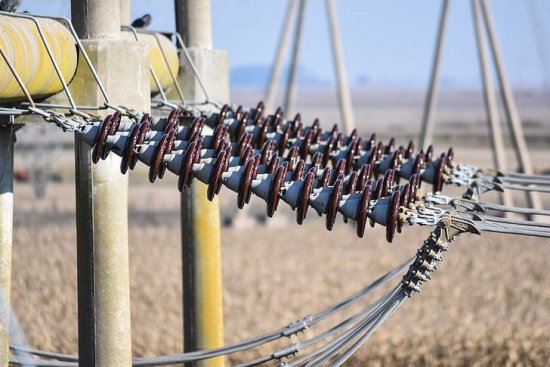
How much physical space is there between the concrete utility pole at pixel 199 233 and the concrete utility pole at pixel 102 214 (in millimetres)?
1620

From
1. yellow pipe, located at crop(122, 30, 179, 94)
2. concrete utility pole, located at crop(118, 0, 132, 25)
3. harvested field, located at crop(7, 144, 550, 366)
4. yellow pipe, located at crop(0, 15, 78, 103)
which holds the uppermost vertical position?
concrete utility pole, located at crop(118, 0, 132, 25)

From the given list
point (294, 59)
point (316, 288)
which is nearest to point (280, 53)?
point (294, 59)

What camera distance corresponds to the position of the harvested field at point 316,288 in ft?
27.4

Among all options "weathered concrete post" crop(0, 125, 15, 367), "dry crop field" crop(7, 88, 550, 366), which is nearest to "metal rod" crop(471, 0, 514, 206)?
"dry crop field" crop(7, 88, 550, 366)

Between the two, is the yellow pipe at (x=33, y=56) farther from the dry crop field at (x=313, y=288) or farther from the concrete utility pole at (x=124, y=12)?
the dry crop field at (x=313, y=288)

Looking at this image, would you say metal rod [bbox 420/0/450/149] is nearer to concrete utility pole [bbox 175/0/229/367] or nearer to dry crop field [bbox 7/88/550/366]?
dry crop field [bbox 7/88/550/366]

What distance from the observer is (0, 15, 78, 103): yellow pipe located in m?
3.70

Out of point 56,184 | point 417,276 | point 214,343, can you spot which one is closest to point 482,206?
point 417,276

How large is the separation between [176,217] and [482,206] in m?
14.5

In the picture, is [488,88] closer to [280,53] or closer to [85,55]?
[280,53]

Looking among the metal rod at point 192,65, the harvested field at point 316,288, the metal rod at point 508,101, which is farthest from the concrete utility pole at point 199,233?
the metal rod at point 508,101

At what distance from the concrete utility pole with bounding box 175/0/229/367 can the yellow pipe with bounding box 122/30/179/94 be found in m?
0.16

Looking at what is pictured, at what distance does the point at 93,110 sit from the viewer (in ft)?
14.1

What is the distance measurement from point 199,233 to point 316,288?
220 inches
